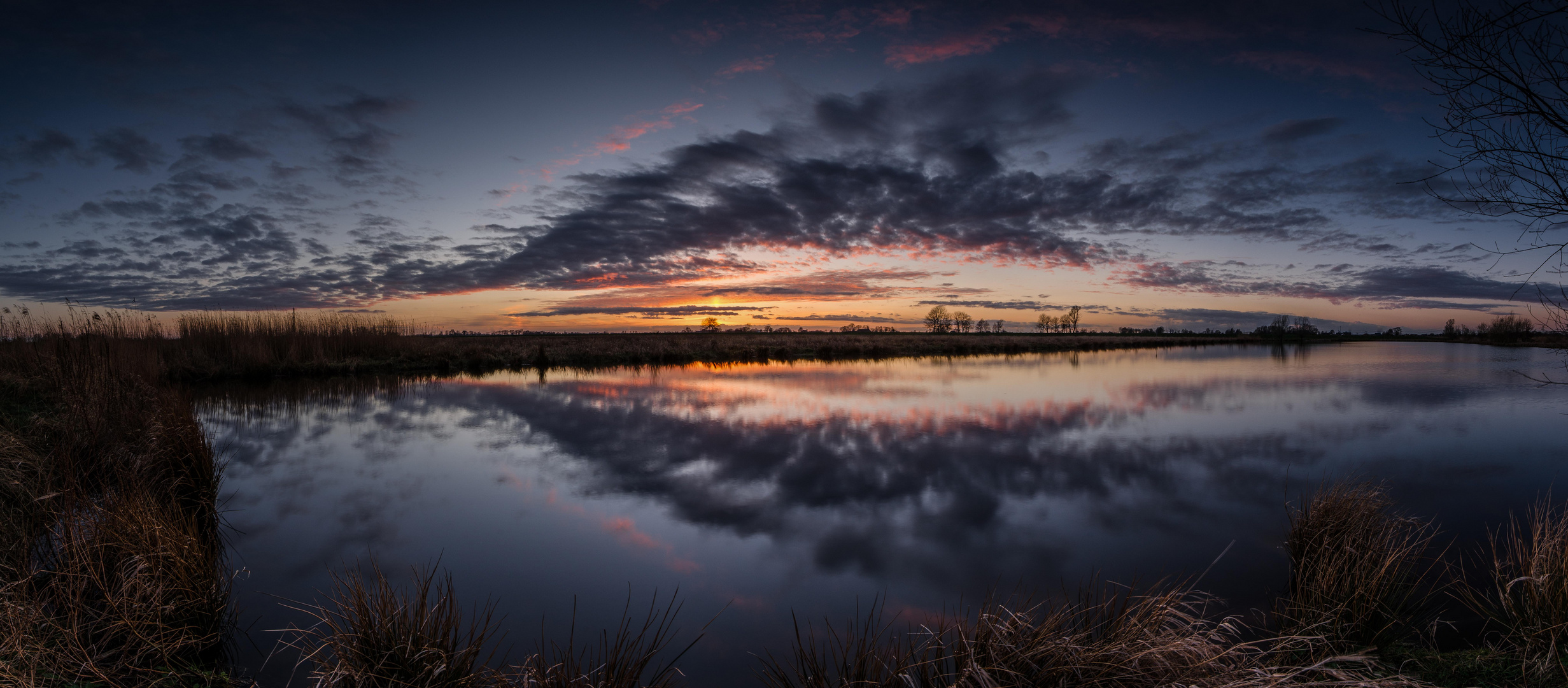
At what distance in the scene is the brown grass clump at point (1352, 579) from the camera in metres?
3.59

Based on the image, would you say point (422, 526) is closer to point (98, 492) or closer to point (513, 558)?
point (513, 558)

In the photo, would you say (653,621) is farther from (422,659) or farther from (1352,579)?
(1352,579)

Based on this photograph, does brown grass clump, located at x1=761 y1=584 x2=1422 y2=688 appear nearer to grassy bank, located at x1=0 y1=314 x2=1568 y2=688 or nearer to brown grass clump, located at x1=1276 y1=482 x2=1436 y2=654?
grassy bank, located at x1=0 y1=314 x2=1568 y2=688

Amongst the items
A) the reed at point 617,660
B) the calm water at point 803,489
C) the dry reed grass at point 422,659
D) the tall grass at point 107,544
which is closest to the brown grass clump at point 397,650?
the dry reed grass at point 422,659

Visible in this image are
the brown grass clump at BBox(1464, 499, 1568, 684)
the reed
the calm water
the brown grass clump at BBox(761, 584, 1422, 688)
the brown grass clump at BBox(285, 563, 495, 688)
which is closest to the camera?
the brown grass clump at BBox(761, 584, 1422, 688)

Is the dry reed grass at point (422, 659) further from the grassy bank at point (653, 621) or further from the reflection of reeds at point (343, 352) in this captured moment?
the reflection of reeds at point (343, 352)

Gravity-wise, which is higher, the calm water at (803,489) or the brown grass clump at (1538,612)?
the brown grass clump at (1538,612)

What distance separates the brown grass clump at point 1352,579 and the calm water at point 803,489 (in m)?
0.49

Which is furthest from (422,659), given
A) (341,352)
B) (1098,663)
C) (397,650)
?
(341,352)

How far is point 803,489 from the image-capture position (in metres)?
7.16

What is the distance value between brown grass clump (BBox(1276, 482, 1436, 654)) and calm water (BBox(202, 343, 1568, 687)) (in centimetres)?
49

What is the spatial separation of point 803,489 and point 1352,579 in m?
5.02

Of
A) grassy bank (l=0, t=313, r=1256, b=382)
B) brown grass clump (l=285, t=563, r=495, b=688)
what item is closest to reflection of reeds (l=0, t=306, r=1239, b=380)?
grassy bank (l=0, t=313, r=1256, b=382)

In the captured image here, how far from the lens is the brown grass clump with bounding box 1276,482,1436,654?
3588mm
